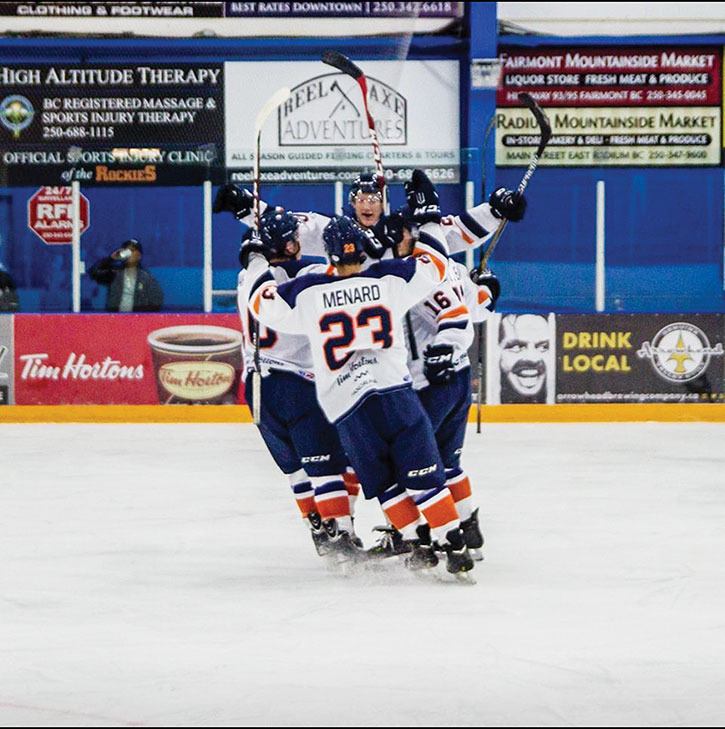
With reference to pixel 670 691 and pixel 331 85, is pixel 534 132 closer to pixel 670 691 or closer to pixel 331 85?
pixel 331 85

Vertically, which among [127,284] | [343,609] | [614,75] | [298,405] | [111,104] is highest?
[614,75]

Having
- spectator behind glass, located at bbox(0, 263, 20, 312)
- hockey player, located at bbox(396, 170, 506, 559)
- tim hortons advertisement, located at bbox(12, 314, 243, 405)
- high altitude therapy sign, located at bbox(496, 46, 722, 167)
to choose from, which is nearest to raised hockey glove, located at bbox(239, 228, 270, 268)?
hockey player, located at bbox(396, 170, 506, 559)

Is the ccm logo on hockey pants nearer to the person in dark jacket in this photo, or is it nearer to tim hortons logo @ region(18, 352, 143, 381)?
tim hortons logo @ region(18, 352, 143, 381)

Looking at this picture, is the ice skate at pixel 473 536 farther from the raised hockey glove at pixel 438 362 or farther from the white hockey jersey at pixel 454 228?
the white hockey jersey at pixel 454 228

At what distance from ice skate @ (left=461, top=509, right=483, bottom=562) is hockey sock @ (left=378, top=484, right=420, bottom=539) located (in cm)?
26

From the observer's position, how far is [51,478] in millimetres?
7906

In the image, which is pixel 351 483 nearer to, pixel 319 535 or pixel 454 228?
pixel 319 535

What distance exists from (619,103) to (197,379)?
17.1ft

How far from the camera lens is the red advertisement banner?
46.2 feet

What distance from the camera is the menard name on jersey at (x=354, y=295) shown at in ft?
16.8

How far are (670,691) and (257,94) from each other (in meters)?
10.8

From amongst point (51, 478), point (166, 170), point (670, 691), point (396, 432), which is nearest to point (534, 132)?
point (166, 170)

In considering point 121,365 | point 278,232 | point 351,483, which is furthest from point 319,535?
point 121,365

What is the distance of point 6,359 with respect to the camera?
10.8 metres
